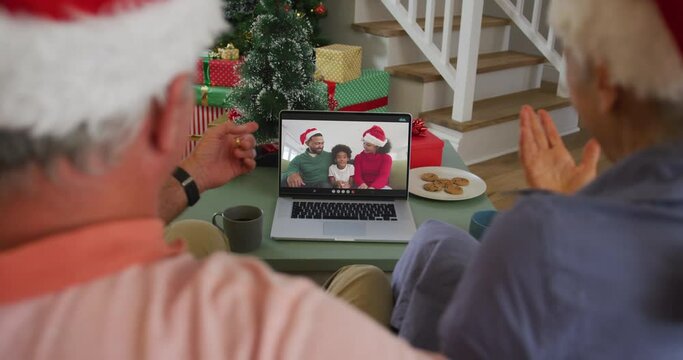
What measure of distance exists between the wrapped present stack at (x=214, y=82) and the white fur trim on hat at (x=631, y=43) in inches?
99.5

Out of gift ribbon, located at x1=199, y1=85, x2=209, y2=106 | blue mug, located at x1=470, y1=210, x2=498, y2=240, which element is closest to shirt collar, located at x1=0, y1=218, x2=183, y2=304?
blue mug, located at x1=470, y1=210, x2=498, y2=240

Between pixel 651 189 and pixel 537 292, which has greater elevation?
pixel 651 189

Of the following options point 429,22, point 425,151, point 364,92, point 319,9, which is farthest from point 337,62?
point 425,151

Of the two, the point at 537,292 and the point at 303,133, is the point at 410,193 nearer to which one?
the point at 303,133

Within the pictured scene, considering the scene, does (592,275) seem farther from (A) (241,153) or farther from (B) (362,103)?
(B) (362,103)

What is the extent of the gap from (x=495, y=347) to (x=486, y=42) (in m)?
3.53

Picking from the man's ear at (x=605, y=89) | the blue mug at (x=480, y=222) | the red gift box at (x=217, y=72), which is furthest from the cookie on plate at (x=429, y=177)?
the red gift box at (x=217, y=72)

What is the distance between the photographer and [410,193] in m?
1.52

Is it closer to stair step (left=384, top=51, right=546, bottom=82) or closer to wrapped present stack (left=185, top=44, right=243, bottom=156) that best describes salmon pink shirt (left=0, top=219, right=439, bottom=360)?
wrapped present stack (left=185, top=44, right=243, bottom=156)

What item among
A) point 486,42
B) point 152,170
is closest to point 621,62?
point 152,170

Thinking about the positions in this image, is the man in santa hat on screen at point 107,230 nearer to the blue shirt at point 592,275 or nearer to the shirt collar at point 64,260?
the shirt collar at point 64,260

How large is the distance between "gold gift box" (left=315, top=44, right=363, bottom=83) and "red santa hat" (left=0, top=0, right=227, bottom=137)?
2620 mm

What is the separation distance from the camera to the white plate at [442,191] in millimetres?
1487

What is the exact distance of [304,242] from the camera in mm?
1276
